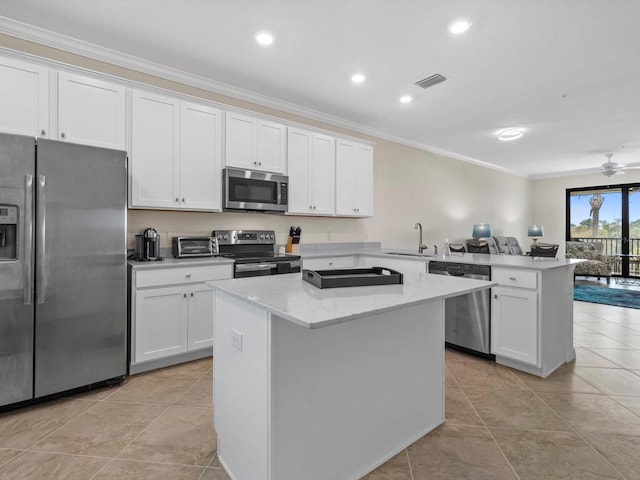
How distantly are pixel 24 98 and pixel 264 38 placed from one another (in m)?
1.80

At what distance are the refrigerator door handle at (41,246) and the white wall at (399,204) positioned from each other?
94 cm

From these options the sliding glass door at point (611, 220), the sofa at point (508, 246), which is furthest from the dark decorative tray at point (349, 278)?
the sliding glass door at point (611, 220)

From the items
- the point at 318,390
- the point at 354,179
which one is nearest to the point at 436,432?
the point at 318,390

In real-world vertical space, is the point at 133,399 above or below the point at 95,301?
below

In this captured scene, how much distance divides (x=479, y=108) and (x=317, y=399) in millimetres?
4237

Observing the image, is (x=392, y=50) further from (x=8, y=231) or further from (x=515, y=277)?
(x=8, y=231)

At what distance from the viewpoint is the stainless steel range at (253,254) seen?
10.5 ft

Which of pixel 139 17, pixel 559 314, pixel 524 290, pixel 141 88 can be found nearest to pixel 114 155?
pixel 141 88

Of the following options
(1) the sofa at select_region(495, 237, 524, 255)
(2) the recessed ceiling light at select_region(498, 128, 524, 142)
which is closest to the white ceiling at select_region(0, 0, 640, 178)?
(2) the recessed ceiling light at select_region(498, 128, 524, 142)

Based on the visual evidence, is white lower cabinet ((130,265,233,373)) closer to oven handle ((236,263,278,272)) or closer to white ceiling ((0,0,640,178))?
oven handle ((236,263,278,272))

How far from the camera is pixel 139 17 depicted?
248cm

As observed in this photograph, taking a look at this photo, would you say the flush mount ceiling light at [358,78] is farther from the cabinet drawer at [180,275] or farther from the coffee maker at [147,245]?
the coffee maker at [147,245]

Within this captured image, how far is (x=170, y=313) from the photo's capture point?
279cm

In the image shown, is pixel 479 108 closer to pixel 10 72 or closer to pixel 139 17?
pixel 139 17
